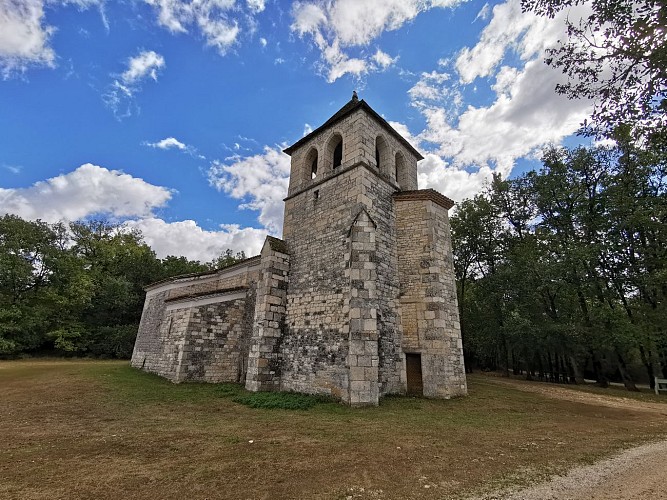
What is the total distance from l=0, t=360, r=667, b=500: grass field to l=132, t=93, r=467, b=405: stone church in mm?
1277

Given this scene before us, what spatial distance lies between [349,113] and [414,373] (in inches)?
413

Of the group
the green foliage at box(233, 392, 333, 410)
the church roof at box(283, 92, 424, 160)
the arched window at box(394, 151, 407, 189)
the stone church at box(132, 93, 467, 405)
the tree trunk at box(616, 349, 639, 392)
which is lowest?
the green foliage at box(233, 392, 333, 410)

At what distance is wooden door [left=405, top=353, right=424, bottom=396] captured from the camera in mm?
11008

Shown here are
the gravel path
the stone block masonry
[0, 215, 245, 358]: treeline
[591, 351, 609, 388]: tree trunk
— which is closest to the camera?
the gravel path

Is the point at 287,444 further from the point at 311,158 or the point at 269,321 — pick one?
the point at 311,158

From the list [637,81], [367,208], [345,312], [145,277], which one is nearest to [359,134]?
[367,208]

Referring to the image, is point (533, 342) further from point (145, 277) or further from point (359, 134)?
point (145, 277)

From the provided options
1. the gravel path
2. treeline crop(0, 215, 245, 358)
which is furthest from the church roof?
treeline crop(0, 215, 245, 358)

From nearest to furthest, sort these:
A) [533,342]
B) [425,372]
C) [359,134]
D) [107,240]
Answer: [425,372]
[359,134]
[533,342]
[107,240]

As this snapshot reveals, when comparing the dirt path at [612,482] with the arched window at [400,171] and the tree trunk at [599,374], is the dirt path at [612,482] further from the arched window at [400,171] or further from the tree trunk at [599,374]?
the tree trunk at [599,374]

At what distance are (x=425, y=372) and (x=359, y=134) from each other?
917cm

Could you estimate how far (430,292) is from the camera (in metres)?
11.5

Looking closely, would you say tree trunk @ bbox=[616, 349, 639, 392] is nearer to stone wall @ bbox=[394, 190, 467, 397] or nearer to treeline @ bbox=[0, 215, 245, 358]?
stone wall @ bbox=[394, 190, 467, 397]

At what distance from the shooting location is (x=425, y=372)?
10.9 m
